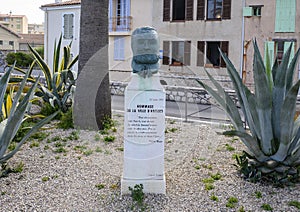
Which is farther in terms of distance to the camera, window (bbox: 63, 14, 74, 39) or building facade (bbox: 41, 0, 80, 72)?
window (bbox: 63, 14, 74, 39)

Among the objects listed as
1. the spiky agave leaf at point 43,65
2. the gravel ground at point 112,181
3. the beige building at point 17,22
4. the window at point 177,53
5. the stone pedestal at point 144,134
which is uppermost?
the beige building at point 17,22

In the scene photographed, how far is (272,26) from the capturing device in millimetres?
18250

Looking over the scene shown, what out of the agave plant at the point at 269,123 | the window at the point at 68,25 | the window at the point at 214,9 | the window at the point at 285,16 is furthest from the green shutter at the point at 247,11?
the agave plant at the point at 269,123

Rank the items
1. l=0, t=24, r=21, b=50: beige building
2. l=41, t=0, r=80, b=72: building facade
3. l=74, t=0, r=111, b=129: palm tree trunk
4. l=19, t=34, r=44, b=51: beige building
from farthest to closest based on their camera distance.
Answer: l=0, t=24, r=21, b=50: beige building → l=19, t=34, r=44, b=51: beige building → l=41, t=0, r=80, b=72: building facade → l=74, t=0, r=111, b=129: palm tree trunk

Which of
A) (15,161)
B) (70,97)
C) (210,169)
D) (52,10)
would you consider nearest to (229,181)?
(210,169)

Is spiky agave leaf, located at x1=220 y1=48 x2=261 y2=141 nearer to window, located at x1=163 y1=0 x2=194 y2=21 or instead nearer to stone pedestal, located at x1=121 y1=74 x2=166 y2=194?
stone pedestal, located at x1=121 y1=74 x2=166 y2=194

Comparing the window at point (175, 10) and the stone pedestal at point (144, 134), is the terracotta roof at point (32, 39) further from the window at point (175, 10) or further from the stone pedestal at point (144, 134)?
the stone pedestal at point (144, 134)

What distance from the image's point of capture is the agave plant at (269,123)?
15.5ft

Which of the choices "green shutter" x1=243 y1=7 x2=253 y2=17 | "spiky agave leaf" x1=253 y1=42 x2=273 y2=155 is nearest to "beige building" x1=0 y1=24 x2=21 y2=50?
"green shutter" x1=243 y1=7 x2=253 y2=17

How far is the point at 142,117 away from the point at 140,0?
19.3 metres

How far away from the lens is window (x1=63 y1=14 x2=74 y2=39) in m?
25.7

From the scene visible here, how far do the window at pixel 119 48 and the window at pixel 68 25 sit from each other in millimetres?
3984

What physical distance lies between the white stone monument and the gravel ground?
0.25m

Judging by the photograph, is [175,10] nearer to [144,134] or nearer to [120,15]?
[120,15]
